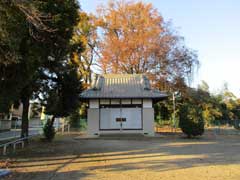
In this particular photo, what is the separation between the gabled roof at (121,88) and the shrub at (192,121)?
2.56 m

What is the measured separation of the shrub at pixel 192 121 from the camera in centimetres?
2309

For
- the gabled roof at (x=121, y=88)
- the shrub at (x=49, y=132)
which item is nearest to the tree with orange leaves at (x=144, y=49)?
the gabled roof at (x=121, y=88)

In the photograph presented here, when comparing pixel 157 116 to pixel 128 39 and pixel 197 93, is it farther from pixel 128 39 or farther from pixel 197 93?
pixel 128 39

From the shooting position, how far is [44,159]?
1133 centimetres

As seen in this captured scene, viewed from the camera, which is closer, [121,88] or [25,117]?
[25,117]

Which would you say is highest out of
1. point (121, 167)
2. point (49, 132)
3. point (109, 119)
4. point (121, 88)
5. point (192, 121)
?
point (121, 88)

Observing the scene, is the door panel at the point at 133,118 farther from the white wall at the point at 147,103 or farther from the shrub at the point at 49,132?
the shrub at the point at 49,132

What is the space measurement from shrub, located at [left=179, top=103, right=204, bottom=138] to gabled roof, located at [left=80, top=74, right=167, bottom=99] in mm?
2565

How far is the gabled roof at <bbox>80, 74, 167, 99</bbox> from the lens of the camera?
25203 millimetres

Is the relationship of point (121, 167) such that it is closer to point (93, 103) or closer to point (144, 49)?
point (93, 103)

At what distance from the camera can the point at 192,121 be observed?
23.3 meters

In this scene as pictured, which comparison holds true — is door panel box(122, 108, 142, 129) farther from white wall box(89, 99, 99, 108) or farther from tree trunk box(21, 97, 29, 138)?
tree trunk box(21, 97, 29, 138)

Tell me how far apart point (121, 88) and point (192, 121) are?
289 inches

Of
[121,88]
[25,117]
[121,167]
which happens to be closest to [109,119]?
[121,88]
